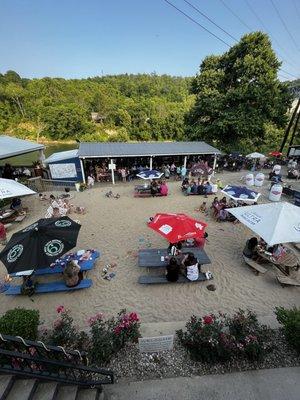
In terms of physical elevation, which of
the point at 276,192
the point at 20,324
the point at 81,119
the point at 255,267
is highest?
the point at 20,324

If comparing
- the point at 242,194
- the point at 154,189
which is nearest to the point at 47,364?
the point at 242,194

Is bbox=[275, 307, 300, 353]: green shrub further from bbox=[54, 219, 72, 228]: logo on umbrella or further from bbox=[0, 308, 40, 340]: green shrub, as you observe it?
bbox=[54, 219, 72, 228]: logo on umbrella

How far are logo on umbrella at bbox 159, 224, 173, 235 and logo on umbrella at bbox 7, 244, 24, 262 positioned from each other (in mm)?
4261

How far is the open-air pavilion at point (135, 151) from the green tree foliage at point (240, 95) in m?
5.65

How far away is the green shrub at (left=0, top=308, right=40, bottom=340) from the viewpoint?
4887mm

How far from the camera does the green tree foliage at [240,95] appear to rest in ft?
79.5

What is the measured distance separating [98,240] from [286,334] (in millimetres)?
7586

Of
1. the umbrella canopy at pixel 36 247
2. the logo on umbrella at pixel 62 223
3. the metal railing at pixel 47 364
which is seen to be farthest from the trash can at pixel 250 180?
the metal railing at pixel 47 364

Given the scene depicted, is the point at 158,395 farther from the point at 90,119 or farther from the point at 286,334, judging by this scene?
the point at 90,119

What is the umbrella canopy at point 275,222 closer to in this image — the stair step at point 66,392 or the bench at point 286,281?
the bench at point 286,281

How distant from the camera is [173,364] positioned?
5156 millimetres

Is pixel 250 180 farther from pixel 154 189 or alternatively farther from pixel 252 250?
pixel 252 250

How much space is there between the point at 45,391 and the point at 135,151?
678 inches

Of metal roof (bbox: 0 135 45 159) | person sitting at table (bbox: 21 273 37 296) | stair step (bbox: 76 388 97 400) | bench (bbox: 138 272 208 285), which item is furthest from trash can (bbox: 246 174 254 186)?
stair step (bbox: 76 388 97 400)
